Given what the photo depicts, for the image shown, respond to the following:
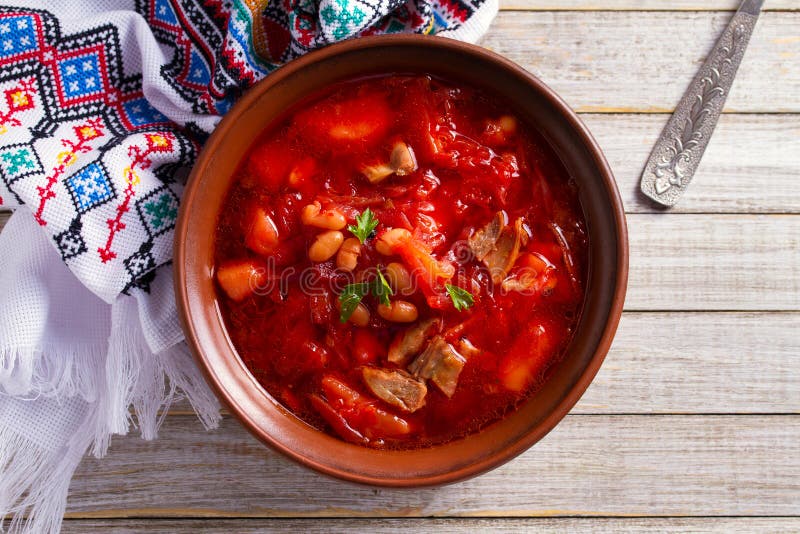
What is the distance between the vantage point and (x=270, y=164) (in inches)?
84.3

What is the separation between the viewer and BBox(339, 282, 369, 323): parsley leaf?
2.00 m

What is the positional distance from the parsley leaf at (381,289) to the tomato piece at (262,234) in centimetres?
35

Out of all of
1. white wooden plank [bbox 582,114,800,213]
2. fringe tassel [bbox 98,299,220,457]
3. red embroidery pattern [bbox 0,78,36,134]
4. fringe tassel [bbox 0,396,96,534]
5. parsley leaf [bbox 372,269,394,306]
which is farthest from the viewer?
white wooden plank [bbox 582,114,800,213]

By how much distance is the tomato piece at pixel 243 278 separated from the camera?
2.09 m

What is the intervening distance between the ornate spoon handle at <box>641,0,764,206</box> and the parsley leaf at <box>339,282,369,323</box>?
47.0 inches

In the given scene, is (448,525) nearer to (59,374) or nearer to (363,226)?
(363,226)

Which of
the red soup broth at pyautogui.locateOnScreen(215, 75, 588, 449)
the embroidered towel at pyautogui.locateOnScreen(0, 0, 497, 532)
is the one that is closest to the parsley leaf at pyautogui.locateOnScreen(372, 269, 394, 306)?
the red soup broth at pyautogui.locateOnScreen(215, 75, 588, 449)

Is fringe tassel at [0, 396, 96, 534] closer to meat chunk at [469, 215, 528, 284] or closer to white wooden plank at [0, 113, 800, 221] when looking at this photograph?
white wooden plank at [0, 113, 800, 221]

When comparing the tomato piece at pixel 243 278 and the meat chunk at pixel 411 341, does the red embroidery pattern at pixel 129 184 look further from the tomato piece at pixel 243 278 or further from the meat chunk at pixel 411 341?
the meat chunk at pixel 411 341

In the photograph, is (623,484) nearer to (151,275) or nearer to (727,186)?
(727,186)

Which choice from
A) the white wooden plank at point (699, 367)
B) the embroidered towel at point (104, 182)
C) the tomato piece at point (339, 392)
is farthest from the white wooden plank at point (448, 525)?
the tomato piece at point (339, 392)


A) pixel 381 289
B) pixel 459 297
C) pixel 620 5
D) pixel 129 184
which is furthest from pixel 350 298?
pixel 620 5

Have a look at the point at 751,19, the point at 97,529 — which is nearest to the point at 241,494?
the point at 97,529

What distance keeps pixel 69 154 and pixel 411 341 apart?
130 centimetres
